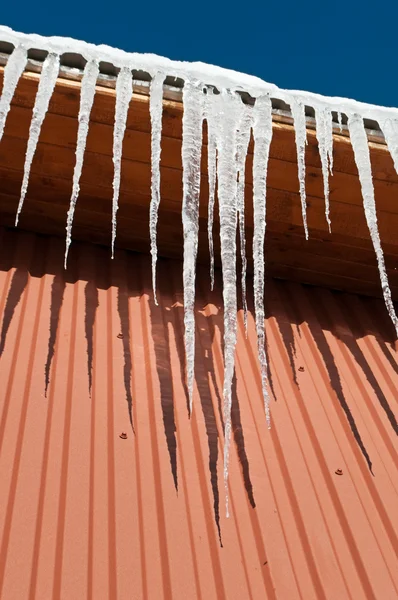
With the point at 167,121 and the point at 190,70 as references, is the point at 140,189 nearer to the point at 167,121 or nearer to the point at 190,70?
the point at 167,121

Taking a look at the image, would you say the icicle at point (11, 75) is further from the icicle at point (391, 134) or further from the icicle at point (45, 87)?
the icicle at point (391, 134)

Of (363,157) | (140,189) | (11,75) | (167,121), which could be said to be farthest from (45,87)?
(363,157)

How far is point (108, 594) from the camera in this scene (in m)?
1.48

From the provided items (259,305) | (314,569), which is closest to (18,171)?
Answer: (259,305)

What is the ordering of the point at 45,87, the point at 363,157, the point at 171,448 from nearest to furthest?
the point at 171,448
the point at 45,87
the point at 363,157

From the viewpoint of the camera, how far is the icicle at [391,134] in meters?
2.44

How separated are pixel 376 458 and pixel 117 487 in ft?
2.77

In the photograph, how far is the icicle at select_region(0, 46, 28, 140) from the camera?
7.26 ft

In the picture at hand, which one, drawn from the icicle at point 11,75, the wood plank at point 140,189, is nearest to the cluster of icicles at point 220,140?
the icicle at point 11,75

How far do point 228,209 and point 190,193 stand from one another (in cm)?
13

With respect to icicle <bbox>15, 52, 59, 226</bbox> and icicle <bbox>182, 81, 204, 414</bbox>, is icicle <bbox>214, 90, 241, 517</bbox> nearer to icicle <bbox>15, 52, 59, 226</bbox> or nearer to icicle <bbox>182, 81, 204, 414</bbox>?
icicle <bbox>182, 81, 204, 414</bbox>

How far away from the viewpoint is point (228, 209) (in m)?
2.20

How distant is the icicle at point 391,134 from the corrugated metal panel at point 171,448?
0.72m

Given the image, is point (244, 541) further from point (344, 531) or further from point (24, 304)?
point (24, 304)
